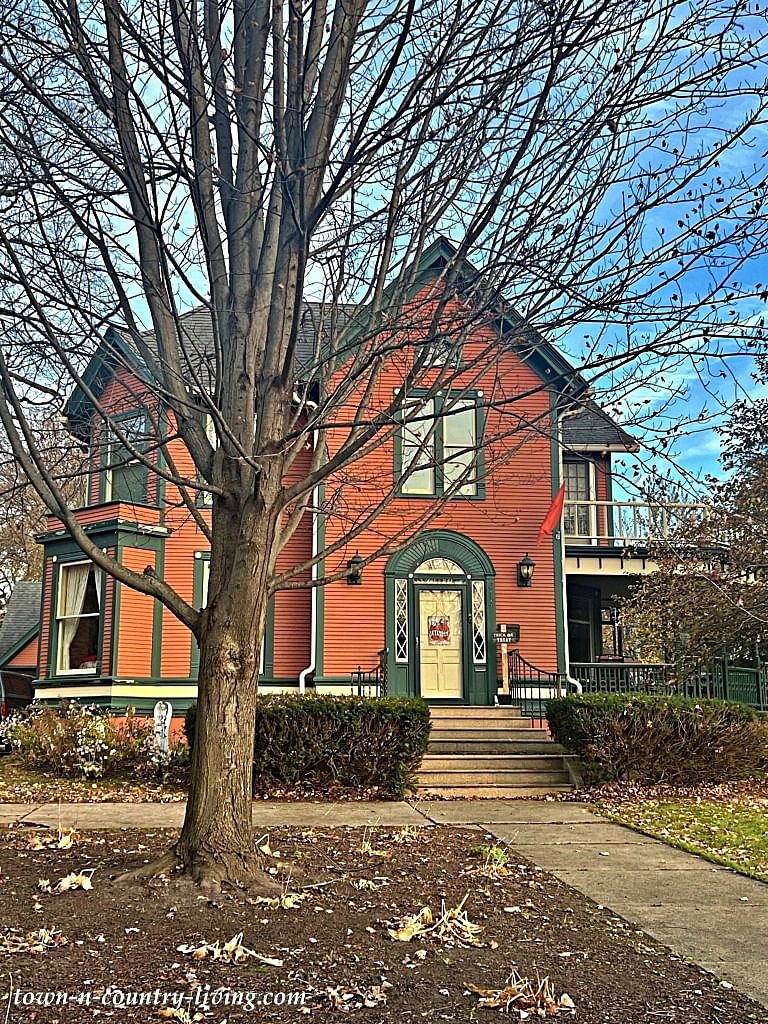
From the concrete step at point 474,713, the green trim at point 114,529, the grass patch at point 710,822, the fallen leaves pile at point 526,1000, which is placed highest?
the green trim at point 114,529

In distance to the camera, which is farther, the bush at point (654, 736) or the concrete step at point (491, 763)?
the concrete step at point (491, 763)

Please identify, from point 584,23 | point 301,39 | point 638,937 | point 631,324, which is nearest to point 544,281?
point 631,324

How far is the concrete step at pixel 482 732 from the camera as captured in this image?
14.2 meters

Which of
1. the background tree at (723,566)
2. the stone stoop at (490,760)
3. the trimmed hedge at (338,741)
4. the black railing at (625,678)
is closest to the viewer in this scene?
the trimmed hedge at (338,741)

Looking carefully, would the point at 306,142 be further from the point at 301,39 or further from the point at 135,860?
the point at 135,860

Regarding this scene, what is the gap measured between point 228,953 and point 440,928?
1196 mm

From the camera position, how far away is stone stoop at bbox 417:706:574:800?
1236 centimetres

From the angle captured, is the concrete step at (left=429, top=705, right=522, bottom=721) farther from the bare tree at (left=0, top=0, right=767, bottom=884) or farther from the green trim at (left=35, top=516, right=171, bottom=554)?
the bare tree at (left=0, top=0, right=767, bottom=884)

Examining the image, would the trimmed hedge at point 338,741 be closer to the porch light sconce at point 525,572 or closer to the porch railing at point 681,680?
the porch light sconce at point 525,572

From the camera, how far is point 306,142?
5910 mm

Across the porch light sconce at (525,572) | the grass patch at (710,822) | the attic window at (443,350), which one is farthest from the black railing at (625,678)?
the attic window at (443,350)

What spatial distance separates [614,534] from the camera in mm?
20328

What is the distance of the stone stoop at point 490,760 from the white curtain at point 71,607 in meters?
6.91

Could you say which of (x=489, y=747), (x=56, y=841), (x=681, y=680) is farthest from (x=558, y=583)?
(x=56, y=841)
